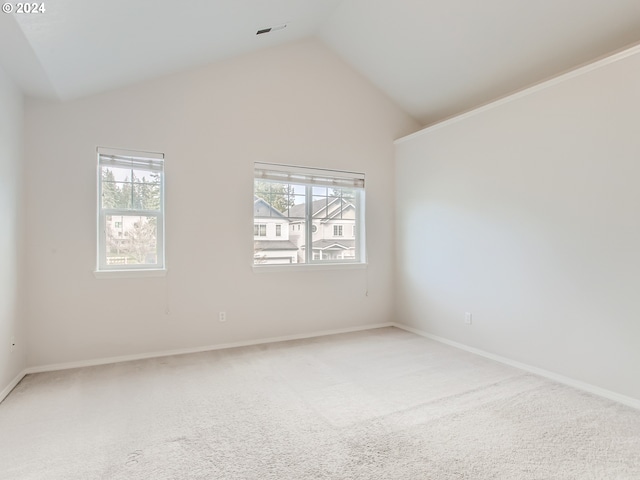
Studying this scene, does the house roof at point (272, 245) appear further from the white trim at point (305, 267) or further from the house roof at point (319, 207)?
the house roof at point (319, 207)

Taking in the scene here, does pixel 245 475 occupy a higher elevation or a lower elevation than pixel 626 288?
lower

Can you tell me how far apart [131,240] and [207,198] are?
0.88m

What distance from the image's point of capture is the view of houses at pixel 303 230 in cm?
419

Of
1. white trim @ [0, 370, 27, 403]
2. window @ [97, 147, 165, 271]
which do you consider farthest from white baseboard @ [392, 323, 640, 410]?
white trim @ [0, 370, 27, 403]

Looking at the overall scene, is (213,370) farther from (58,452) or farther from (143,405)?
(58,452)

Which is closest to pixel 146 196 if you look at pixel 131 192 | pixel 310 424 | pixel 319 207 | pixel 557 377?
pixel 131 192

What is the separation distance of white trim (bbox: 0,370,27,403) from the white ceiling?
2443 millimetres

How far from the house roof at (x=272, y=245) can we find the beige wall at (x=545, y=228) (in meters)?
1.72

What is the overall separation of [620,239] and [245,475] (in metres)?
3.03

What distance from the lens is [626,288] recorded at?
2576mm

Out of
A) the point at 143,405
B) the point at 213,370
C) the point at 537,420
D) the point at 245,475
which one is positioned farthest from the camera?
the point at 213,370

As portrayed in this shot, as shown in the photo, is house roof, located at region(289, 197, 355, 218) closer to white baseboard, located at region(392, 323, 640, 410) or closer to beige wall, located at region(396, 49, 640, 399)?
beige wall, located at region(396, 49, 640, 399)

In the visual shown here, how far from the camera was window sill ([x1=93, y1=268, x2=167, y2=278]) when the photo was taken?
3.35 m

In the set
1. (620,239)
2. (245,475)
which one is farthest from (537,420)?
(245,475)
